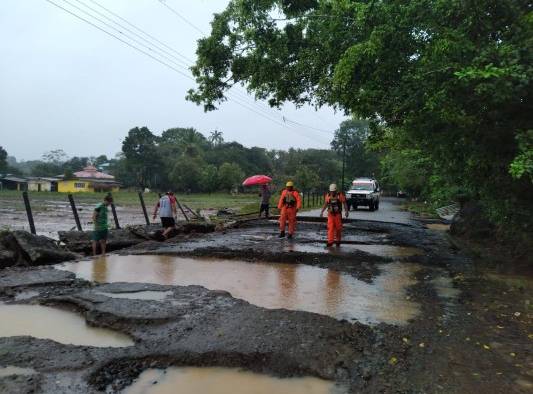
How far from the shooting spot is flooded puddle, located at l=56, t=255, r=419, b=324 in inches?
251

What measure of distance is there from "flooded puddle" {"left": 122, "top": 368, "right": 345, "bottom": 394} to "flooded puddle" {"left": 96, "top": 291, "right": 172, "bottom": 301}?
8.02 ft

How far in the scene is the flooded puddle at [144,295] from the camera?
21.8 feet

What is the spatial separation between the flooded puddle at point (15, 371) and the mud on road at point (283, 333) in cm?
6

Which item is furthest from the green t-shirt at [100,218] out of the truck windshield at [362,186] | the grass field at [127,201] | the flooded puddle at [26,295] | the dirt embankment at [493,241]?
the truck windshield at [362,186]

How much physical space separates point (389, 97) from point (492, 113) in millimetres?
1738

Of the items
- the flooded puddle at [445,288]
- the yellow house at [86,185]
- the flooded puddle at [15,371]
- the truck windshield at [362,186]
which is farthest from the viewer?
the yellow house at [86,185]

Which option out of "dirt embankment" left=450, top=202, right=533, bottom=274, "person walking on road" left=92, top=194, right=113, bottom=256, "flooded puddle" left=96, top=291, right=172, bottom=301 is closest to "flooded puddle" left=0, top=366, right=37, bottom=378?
"flooded puddle" left=96, top=291, right=172, bottom=301

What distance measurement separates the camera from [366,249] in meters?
12.0

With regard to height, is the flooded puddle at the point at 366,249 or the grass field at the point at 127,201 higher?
the flooded puddle at the point at 366,249

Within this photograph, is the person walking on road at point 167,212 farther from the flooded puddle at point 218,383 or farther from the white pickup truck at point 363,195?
the white pickup truck at point 363,195

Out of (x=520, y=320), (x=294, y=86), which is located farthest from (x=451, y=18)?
(x=294, y=86)

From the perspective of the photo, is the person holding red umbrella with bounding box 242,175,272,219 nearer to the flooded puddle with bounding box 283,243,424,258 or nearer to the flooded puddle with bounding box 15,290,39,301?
the flooded puddle with bounding box 283,243,424,258

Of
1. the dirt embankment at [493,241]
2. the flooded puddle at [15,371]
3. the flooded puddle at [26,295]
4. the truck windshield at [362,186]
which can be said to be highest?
the truck windshield at [362,186]

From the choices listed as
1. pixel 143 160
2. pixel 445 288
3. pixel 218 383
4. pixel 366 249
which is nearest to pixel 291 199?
pixel 366 249
